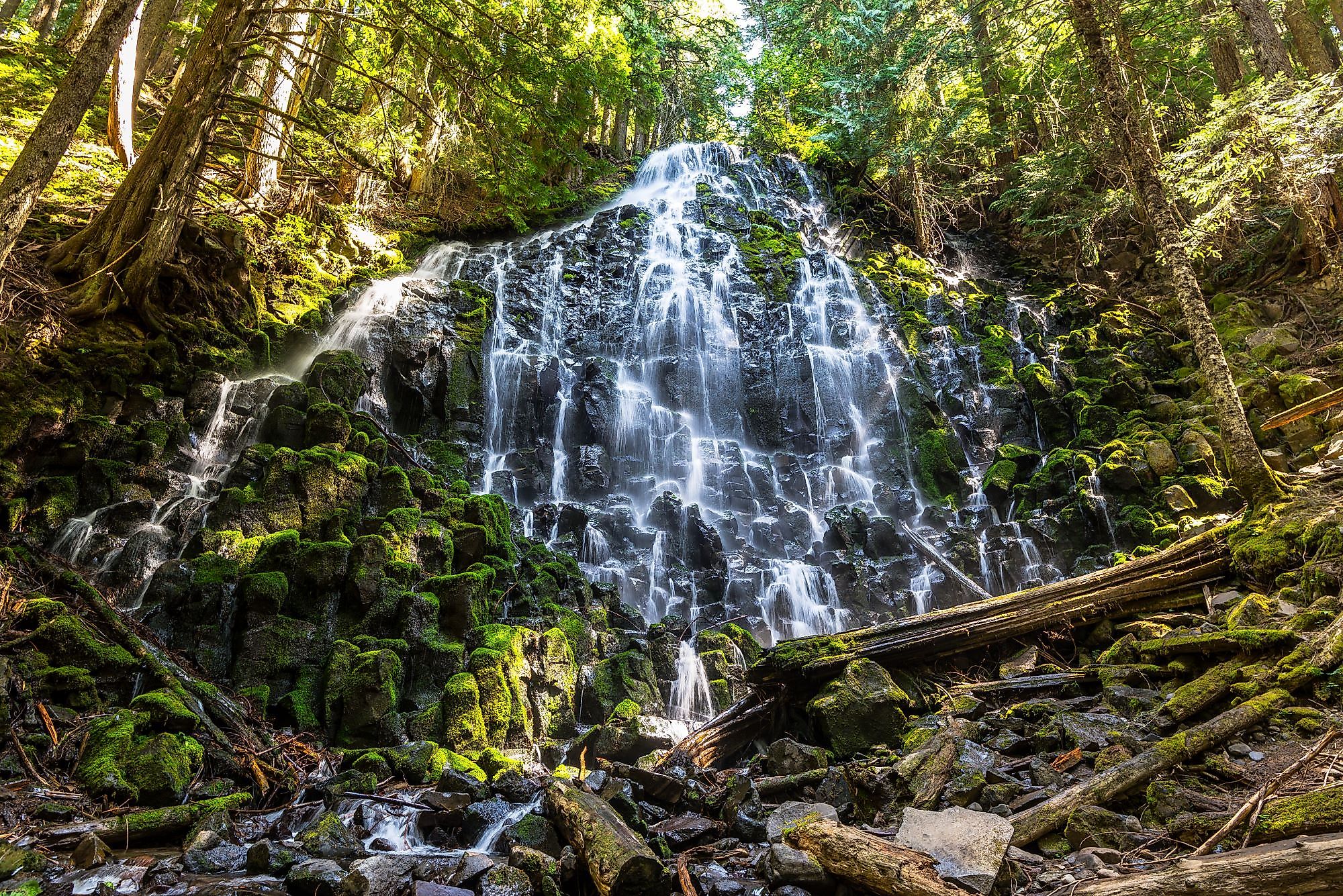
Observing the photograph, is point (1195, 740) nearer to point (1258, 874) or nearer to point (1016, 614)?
point (1258, 874)

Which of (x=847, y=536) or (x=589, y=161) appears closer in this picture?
(x=589, y=161)

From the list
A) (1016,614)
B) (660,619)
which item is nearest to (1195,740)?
(1016,614)

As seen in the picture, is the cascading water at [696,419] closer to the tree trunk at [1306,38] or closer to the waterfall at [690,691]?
the waterfall at [690,691]

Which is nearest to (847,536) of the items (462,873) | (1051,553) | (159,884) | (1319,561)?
(1051,553)

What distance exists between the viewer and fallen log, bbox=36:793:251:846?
3.51 metres

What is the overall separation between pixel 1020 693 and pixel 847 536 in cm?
641

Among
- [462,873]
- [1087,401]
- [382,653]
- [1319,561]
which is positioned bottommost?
[462,873]

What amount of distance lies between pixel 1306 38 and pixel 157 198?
19307 mm

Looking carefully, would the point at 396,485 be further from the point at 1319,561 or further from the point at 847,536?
the point at 1319,561

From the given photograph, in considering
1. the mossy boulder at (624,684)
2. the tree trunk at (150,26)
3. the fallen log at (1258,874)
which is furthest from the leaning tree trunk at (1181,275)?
the tree trunk at (150,26)

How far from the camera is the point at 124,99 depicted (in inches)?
353

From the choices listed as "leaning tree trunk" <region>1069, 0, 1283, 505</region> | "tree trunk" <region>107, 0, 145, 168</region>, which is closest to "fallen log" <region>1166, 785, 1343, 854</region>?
"leaning tree trunk" <region>1069, 0, 1283, 505</region>

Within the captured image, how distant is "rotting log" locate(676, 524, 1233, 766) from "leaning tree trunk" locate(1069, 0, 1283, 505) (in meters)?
0.74

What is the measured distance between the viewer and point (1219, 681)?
Answer: 4.32 metres
